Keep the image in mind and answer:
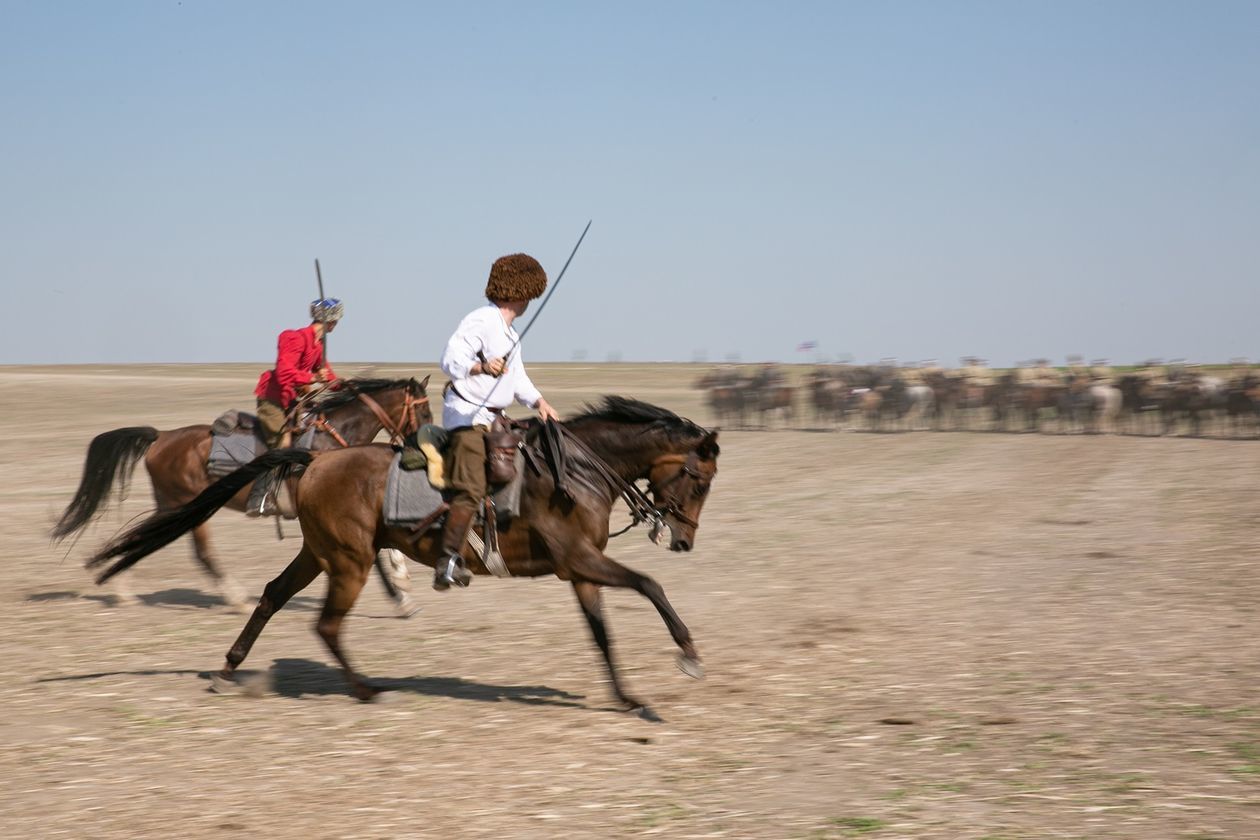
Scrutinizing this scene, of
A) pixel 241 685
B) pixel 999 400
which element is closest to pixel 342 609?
pixel 241 685

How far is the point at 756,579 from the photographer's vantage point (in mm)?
12375

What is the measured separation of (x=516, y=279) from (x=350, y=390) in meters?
3.37

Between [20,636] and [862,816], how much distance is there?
690cm

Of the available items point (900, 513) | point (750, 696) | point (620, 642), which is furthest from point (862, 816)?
point (900, 513)

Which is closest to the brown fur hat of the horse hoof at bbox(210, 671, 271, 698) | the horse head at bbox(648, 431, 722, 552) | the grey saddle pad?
the grey saddle pad

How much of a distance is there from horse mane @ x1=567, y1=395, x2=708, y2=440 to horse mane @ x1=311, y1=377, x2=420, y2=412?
3.07 meters

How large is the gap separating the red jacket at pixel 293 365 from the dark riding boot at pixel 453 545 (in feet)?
12.0

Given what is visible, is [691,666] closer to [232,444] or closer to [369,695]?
[369,695]

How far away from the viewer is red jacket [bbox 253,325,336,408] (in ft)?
35.2

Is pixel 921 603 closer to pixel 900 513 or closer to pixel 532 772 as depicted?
pixel 532 772

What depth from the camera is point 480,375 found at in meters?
7.52

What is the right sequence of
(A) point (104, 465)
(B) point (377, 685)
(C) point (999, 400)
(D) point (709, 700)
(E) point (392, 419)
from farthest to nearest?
(C) point (999, 400), (A) point (104, 465), (E) point (392, 419), (B) point (377, 685), (D) point (709, 700)

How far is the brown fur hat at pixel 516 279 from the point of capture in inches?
302

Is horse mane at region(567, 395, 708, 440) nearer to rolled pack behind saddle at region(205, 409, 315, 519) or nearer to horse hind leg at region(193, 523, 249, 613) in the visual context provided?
rolled pack behind saddle at region(205, 409, 315, 519)
